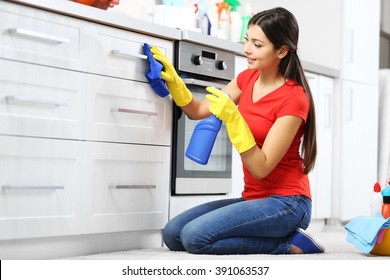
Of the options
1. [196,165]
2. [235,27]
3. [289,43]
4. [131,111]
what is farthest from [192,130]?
[235,27]

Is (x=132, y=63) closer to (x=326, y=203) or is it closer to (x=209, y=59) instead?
(x=209, y=59)

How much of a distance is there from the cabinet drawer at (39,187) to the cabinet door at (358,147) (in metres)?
2.10

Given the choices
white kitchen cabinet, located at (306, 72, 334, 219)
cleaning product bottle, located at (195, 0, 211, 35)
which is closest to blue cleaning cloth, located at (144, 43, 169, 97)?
cleaning product bottle, located at (195, 0, 211, 35)

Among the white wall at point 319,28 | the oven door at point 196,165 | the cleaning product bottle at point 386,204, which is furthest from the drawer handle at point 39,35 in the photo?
the white wall at point 319,28

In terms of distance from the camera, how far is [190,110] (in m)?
2.91

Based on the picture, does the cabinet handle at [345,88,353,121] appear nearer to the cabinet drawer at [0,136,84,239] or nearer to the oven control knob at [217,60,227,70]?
the oven control knob at [217,60,227,70]

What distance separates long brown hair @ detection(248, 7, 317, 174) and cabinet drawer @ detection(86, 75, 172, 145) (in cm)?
49

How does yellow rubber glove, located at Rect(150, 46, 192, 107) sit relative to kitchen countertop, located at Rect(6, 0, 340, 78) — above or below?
below

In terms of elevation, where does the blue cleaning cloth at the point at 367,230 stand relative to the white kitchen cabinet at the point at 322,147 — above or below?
below

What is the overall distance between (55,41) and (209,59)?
885 millimetres

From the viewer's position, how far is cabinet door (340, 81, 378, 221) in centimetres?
429

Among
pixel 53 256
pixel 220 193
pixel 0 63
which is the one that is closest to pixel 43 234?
pixel 53 256

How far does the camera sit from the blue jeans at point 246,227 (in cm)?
261

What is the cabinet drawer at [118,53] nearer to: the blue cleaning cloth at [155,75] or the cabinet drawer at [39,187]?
the blue cleaning cloth at [155,75]
